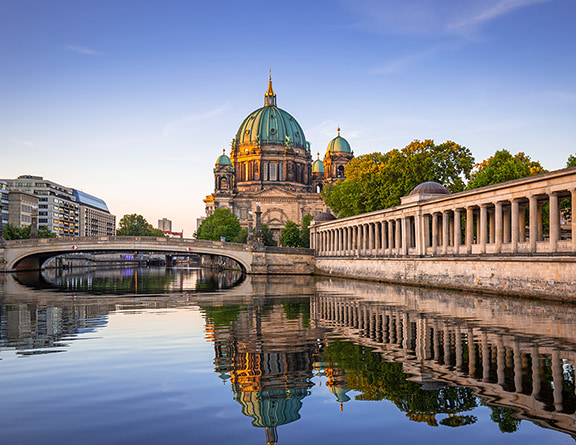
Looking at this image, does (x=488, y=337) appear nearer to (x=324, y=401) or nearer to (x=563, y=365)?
(x=563, y=365)

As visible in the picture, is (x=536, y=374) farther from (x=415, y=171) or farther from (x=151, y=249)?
(x=151, y=249)

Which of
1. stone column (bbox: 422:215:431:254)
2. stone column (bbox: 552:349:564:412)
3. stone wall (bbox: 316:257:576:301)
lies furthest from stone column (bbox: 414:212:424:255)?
stone column (bbox: 552:349:564:412)

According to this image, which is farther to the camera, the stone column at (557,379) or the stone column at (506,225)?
the stone column at (506,225)

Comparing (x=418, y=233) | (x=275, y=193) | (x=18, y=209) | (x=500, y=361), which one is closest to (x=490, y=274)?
(x=418, y=233)

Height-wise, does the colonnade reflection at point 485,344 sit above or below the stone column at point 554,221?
below

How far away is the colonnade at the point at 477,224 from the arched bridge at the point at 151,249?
7597mm

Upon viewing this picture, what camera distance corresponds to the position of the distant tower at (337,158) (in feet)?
450

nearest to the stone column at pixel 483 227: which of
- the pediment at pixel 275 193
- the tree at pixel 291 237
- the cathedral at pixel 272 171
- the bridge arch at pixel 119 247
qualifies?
the bridge arch at pixel 119 247

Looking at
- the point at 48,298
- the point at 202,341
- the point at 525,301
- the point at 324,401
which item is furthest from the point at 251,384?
the point at 48,298

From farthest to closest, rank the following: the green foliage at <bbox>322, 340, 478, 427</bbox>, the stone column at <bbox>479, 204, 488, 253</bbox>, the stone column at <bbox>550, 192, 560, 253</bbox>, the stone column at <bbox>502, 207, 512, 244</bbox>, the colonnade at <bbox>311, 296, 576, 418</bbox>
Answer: the stone column at <bbox>502, 207, 512, 244</bbox>
the stone column at <bbox>479, 204, 488, 253</bbox>
the stone column at <bbox>550, 192, 560, 253</bbox>
the colonnade at <bbox>311, 296, 576, 418</bbox>
the green foliage at <bbox>322, 340, 478, 427</bbox>

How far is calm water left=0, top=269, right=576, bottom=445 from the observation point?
9.12 meters

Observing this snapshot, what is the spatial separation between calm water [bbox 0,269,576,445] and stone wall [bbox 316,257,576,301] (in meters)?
6.05

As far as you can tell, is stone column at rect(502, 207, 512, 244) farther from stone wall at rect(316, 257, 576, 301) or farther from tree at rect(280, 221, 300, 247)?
tree at rect(280, 221, 300, 247)

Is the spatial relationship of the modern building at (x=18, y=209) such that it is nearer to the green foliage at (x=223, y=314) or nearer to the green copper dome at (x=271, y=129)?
the green copper dome at (x=271, y=129)
